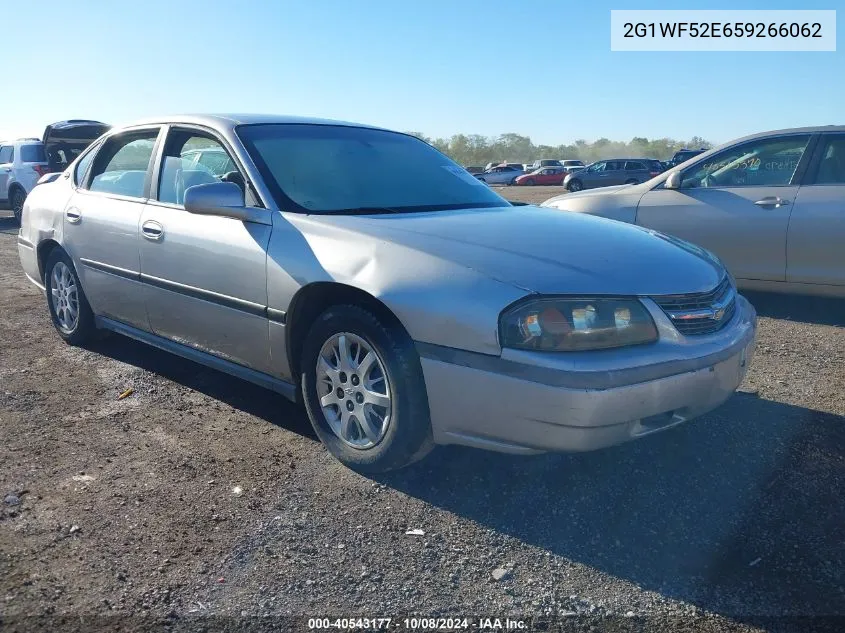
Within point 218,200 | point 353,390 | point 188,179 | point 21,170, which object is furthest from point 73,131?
point 353,390

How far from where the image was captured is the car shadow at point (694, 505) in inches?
98.9

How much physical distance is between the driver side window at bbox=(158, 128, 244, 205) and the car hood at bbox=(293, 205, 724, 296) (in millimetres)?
899

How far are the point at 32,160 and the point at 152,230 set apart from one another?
13.7 meters

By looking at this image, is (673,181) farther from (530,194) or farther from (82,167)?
(530,194)

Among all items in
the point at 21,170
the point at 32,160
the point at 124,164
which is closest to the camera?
the point at 124,164

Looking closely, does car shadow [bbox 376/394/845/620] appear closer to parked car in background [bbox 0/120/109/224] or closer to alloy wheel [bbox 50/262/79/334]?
alloy wheel [bbox 50/262/79/334]

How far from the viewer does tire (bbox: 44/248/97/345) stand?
5090 mm

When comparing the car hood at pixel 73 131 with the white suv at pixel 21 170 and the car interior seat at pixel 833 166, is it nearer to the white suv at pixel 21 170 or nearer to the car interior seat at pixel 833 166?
the white suv at pixel 21 170

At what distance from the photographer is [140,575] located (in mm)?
2568

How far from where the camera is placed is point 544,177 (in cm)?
4478

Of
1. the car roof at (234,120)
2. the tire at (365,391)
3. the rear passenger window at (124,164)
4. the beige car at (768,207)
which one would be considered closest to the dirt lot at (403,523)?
the tire at (365,391)

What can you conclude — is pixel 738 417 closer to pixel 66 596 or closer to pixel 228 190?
pixel 228 190

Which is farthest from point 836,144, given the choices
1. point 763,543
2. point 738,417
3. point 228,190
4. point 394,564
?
point 394,564

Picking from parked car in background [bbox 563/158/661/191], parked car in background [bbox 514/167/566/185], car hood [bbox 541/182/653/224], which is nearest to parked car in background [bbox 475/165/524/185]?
parked car in background [bbox 514/167/566/185]
